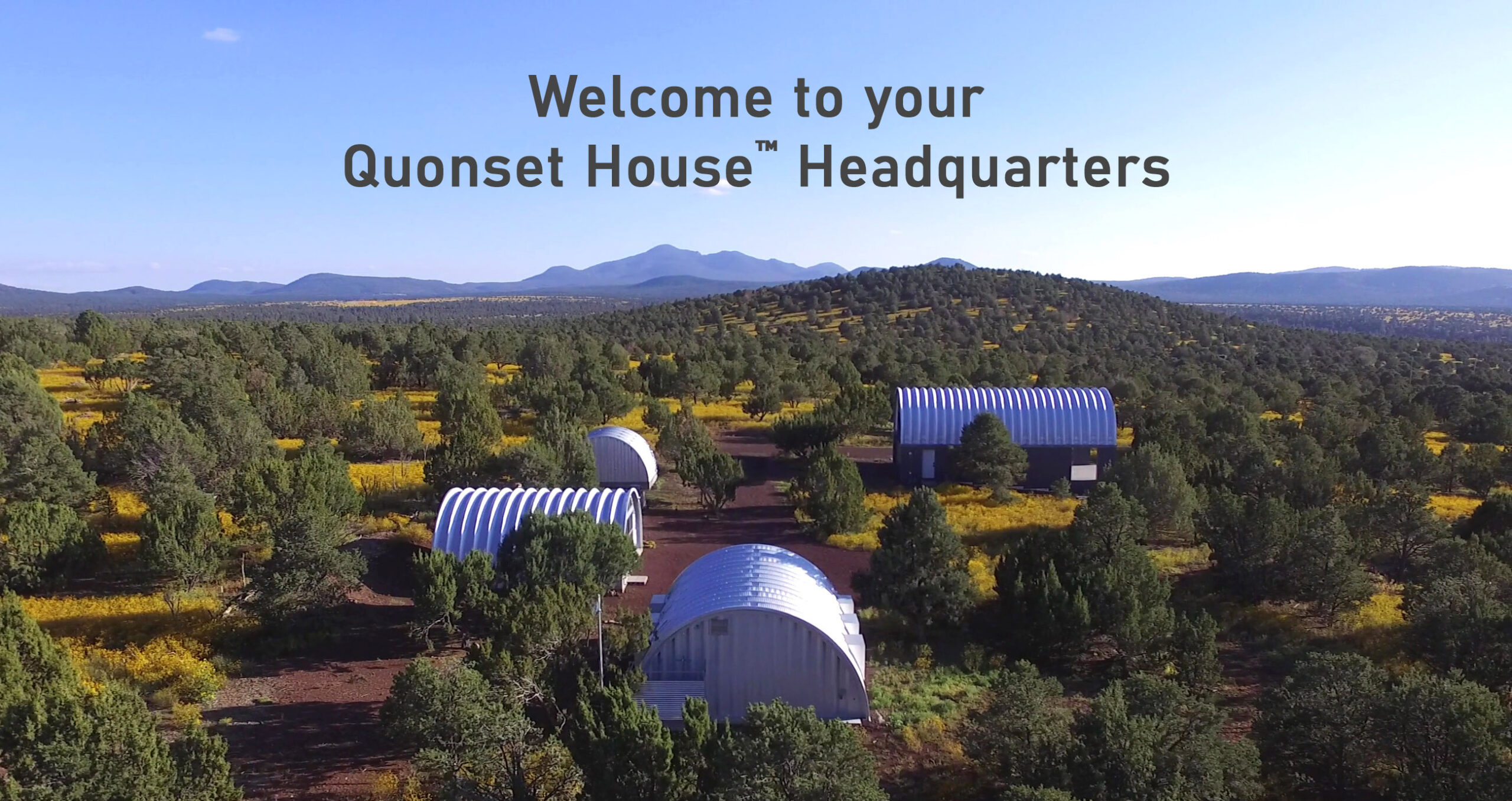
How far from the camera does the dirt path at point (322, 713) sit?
1184 cm

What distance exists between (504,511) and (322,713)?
6.03 m

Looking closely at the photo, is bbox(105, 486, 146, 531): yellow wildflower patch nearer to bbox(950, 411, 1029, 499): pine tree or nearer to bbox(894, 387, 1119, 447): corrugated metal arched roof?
bbox(894, 387, 1119, 447): corrugated metal arched roof

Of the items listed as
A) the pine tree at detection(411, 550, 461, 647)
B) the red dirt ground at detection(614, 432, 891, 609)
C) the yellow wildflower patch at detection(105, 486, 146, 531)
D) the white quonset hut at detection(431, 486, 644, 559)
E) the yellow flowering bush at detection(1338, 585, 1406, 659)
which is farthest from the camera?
the yellow wildflower patch at detection(105, 486, 146, 531)

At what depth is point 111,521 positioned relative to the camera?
74.9 feet

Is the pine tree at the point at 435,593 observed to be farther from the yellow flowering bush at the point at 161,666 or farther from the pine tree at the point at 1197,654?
the pine tree at the point at 1197,654

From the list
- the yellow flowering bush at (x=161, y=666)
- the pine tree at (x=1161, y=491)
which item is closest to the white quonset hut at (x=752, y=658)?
the yellow flowering bush at (x=161, y=666)

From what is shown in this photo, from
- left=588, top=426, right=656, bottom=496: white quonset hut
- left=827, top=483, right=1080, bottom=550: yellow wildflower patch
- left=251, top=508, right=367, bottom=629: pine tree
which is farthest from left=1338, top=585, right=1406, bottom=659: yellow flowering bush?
left=251, top=508, right=367, bottom=629: pine tree

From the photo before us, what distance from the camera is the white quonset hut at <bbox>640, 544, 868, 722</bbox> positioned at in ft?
44.3

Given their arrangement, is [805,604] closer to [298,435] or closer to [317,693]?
[317,693]

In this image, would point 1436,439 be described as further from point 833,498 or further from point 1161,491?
point 833,498

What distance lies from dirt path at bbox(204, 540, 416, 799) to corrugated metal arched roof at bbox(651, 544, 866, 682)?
4.87m

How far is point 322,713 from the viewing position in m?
13.7

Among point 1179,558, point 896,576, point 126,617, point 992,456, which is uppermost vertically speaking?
point 992,456

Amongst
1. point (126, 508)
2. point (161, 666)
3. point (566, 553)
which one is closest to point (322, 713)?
point (161, 666)
